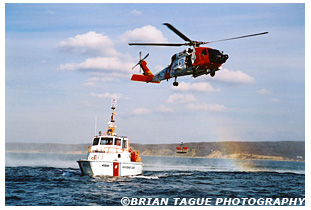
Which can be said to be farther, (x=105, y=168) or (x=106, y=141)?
(x=106, y=141)

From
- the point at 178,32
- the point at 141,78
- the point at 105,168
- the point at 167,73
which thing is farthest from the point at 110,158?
the point at 178,32

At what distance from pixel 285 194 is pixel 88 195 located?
18.6 m

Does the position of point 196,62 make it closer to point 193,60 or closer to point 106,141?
point 193,60

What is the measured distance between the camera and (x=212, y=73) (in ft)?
98.0

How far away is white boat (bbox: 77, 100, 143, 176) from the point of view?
3672 cm

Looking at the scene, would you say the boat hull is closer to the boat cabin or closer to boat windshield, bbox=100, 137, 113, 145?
the boat cabin

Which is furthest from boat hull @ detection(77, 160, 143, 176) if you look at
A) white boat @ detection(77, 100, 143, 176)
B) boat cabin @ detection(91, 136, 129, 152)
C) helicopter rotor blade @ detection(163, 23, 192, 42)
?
helicopter rotor blade @ detection(163, 23, 192, 42)

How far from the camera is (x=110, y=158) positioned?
37.9m

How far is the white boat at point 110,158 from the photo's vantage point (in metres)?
36.7

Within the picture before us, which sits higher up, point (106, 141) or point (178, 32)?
point (178, 32)

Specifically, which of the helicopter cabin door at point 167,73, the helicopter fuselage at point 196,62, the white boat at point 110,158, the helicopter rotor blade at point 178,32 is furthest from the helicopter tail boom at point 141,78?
the helicopter rotor blade at point 178,32
